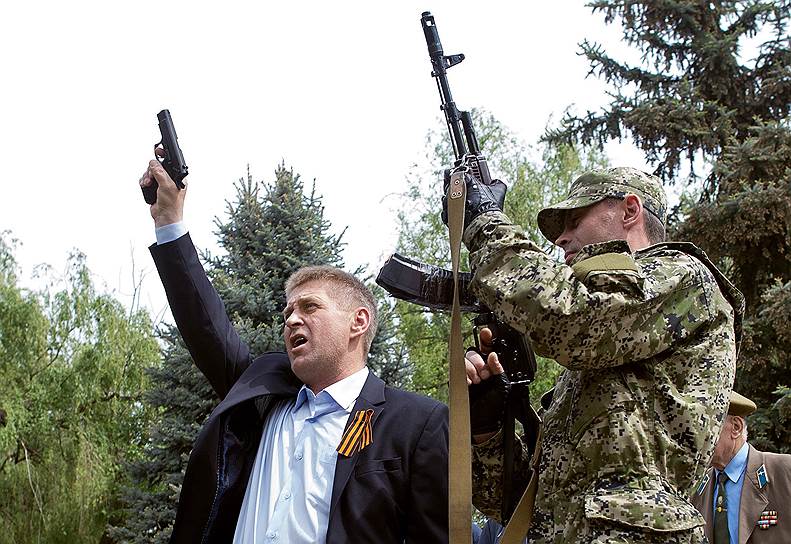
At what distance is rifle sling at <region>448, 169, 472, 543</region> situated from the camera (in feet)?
10.5

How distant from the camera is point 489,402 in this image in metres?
3.49

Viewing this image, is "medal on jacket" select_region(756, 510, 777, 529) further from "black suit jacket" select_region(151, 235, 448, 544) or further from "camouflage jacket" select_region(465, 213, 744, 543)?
"camouflage jacket" select_region(465, 213, 744, 543)

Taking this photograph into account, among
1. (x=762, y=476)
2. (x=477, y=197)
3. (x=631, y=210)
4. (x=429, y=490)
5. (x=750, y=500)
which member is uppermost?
(x=477, y=197)

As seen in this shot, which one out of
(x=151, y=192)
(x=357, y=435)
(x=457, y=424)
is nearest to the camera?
(x=457, y=424)

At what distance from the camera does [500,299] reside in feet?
9.55

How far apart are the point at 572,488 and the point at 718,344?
2.12 feet

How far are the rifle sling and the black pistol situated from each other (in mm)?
1376

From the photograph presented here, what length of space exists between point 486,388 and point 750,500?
2444 mm

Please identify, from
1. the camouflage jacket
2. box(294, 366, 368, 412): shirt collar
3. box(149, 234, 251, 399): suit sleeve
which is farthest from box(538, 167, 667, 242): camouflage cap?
box(149, 234, 251, 399): suit sleeve

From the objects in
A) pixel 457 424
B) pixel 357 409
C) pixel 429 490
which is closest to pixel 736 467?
pixel 429 490

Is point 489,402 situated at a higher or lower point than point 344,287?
lower

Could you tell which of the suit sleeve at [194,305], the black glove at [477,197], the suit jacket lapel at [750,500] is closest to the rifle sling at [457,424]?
the black glove at [477,197]

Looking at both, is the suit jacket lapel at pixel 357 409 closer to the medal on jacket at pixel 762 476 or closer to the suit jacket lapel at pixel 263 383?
the suit jacket lapel at pixel 263 383

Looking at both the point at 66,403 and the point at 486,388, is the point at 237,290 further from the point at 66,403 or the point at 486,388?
the point at 66,403
